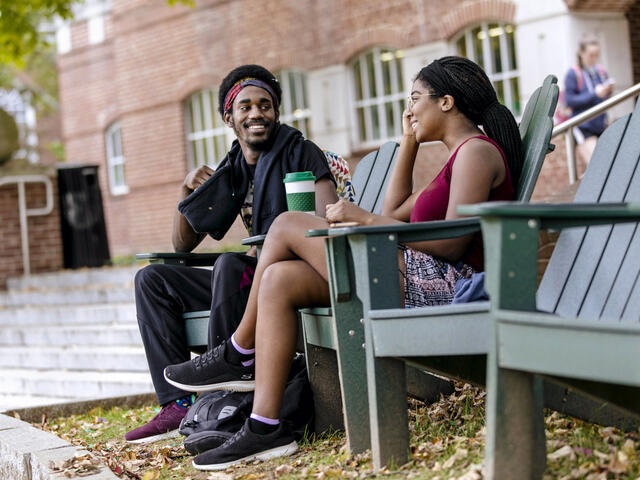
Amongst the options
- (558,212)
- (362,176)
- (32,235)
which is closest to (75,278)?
(32,235)

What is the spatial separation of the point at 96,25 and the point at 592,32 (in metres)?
9.95

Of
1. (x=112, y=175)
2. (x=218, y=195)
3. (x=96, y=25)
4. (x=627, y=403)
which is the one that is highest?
(x=96, y=25)

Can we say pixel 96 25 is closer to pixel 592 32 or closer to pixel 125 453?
pixel 592 32

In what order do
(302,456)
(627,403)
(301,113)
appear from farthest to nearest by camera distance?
1. (301,113)
2. (302,456)
3. (627,403)

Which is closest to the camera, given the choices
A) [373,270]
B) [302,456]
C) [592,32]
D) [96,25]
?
[373,270]

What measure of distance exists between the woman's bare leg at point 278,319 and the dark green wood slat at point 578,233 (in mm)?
841

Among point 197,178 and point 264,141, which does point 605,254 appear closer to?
point 264,141

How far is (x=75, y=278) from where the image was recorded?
10898 millimetres

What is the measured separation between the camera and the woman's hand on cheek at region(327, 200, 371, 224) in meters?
3.22

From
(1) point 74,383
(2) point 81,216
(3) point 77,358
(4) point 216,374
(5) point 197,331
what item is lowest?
(1) point 74,383

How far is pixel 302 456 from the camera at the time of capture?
3.53m

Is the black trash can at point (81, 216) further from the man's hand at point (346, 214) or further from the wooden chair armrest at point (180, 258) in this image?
the man's hand at point (346, 214)

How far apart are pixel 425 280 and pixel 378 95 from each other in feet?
33.6

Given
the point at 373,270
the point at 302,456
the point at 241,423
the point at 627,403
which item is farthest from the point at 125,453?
the point at 627,403
